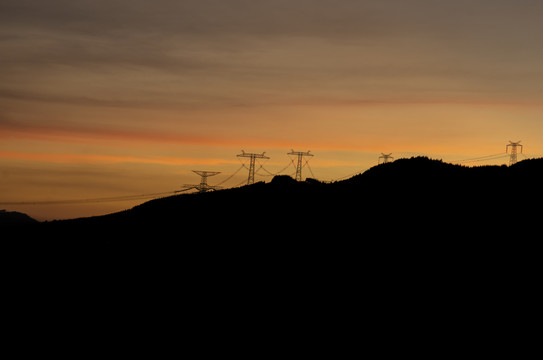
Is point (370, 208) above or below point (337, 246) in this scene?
above

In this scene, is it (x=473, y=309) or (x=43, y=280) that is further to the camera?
(x=43, y=280)

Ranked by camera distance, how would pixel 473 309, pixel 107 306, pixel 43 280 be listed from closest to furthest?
pixel 473 309
pixel 107 306
pixel 43 280

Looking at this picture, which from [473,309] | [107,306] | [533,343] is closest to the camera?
[533,343]

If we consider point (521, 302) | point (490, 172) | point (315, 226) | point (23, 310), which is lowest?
point (23, 310)

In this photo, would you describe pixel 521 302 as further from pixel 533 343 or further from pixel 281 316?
pixel 281 316

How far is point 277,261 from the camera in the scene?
4900 centimetres

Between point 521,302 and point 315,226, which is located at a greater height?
point 315,226

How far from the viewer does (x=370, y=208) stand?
60.5m

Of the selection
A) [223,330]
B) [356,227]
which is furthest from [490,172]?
[223,330]

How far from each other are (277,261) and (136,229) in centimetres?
2993

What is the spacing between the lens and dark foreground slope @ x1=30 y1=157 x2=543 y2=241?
172 feet

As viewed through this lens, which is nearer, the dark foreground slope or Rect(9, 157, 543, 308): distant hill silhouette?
Rect(9, 157, 543, 308): distant hill silhouette

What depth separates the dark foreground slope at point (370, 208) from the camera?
172 feet

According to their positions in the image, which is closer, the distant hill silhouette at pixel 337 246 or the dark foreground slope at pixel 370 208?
the distant hill silhouette at pixel 337 246
